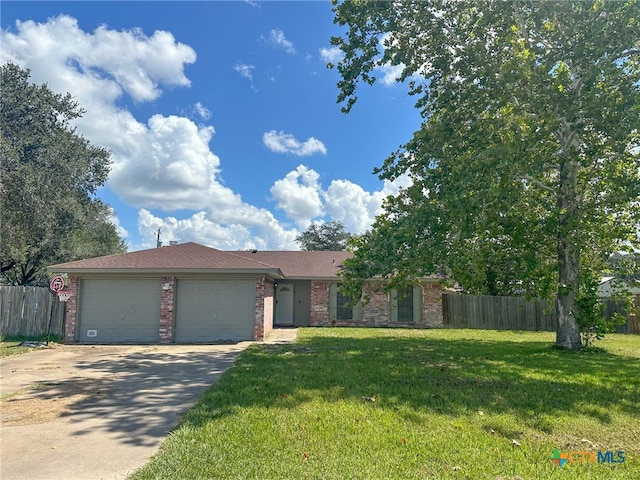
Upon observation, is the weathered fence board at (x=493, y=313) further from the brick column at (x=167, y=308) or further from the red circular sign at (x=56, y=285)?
the red circular sign at (x=56, y=285)

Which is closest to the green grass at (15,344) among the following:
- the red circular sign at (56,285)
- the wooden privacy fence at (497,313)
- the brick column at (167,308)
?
the red circular sign at (56,285)

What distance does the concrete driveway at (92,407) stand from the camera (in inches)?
148

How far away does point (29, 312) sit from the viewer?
42.9 feet

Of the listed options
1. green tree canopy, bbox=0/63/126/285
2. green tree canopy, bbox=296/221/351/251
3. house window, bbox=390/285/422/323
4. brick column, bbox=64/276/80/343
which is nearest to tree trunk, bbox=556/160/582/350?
house window, bbox=390/285/422/323

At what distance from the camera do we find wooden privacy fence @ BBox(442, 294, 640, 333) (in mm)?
18922

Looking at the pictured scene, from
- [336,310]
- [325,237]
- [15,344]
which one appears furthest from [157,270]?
[325,237]

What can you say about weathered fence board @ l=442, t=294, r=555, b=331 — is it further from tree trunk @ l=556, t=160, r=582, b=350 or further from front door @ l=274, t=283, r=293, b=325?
tree trunk @ l=556, t=160, r=582, b=350

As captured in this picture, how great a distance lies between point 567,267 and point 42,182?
65.2 ft

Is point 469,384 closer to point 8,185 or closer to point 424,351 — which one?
point 424,351

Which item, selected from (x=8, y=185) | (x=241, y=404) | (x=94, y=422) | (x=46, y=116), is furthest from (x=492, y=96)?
(x=46, y=116)

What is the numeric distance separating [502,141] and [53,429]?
921cm
